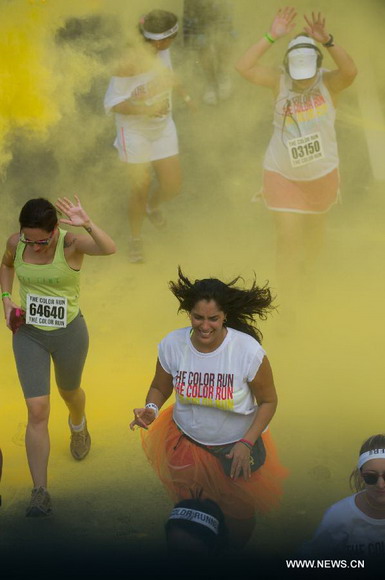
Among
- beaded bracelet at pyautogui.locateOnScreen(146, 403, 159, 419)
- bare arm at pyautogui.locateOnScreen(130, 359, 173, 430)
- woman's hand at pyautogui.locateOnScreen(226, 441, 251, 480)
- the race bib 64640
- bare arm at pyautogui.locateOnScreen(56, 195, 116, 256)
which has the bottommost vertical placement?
woman's hand at pyautogui.locateOnScreen(226, 441, 251, 480)

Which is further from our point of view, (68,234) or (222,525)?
(68,234)

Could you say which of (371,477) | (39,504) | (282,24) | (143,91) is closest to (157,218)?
(143,91)

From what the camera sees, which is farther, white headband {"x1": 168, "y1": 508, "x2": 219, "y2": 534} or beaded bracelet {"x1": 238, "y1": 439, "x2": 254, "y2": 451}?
beaded bracelet {"x1": 238, "y1": 439, "x2": 254, "y2": 451}

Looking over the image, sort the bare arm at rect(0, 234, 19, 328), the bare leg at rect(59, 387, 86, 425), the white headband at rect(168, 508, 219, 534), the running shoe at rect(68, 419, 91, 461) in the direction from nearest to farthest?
1. the white headband at rect(168, 508, 219, 534)
2. the bare arm at rect(0, 234, 19, 328)
3. the bare leg at rect(59, 387, 86, 425)
4. the running shoe at rect(68, 419, 91, 461)

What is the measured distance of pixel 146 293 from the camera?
304 inches

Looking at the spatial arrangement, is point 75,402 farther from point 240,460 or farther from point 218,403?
point 240,460

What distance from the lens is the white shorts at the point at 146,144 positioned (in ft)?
25.2

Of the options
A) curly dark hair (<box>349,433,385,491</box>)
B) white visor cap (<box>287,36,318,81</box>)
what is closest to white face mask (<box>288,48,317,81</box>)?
white visor cap (<box>287,36,318,81</box>)

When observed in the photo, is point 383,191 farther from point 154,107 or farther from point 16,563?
point 16,563

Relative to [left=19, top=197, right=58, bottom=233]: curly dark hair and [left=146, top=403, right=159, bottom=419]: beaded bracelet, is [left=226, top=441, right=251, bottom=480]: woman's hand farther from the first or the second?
[left=19, top=197, right=58, bottom=233]: curly dark hair

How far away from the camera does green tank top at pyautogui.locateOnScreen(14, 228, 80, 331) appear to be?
6.21 m

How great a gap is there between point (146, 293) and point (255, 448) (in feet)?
6.65

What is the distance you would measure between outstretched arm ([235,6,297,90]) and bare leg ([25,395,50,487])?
8.09 feet

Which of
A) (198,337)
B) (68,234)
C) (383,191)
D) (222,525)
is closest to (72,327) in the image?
(68,234)
